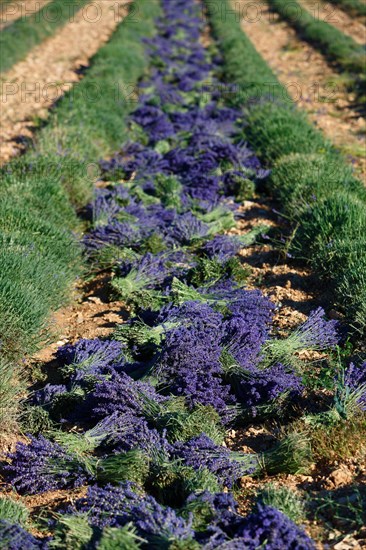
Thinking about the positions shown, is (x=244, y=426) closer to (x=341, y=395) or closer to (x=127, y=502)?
(x=341, y=395)

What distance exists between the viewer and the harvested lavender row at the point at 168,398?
123 inches

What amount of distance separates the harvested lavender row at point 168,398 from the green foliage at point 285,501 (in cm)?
17

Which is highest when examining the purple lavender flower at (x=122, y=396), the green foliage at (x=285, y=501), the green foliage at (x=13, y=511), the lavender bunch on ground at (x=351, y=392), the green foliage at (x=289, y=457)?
the lavender bunch on ground at (x=351, y=392)

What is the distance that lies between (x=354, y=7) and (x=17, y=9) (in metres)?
9.67

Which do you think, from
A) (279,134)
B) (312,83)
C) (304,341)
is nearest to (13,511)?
(304,341)

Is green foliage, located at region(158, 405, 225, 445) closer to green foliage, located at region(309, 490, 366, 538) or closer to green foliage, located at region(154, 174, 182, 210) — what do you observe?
green foliage, located at region(309, 490, 366, 538)

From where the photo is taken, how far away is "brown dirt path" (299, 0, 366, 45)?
17.6m

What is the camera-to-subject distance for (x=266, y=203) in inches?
294

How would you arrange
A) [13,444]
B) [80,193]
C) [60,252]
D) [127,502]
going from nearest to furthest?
[127,502] → [13,444] → [60,252] → [80,193]

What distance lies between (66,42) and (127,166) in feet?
32.1

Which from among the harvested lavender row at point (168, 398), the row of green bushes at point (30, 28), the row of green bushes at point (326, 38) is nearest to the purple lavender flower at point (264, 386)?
the harvested lavender row at point (168, 398)

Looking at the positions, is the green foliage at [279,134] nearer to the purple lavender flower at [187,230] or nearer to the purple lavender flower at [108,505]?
the purple lavender flower at [187,230]

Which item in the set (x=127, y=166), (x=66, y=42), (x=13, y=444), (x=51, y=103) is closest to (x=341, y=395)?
(x=13, y=444)

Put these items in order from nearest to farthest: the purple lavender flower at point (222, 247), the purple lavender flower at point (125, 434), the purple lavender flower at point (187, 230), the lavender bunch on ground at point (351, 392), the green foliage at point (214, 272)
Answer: the purple lavender flower at point (125, 434) < the lavender bunch on ground at point (351, 392) < the green foliage at point (214, 272) < the purple lavender flower at point (222, 247) < the purple lavender flower at point (187, 230)
